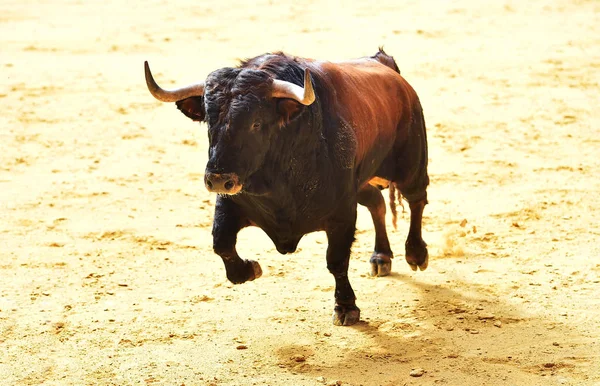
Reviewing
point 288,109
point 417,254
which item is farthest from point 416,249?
point 288,109

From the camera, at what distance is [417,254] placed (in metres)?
6.97

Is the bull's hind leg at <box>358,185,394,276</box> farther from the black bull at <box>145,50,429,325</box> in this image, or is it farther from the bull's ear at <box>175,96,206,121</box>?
the bull's ear at <box>175,96,206,121</box>

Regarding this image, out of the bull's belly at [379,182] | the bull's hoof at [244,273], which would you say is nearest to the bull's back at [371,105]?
the bull's belly at [379,182]

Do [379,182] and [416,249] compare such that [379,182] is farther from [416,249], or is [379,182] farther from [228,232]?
[228,232]

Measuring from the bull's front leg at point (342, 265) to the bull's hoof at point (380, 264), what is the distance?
997 mm

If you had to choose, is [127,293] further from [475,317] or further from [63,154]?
[63,154]

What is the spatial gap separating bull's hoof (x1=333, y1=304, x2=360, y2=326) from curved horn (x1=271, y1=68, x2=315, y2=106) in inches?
53.8

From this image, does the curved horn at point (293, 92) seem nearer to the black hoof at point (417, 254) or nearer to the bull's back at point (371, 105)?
the bull's back at point (371, 105)

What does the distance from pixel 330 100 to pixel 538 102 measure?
20.2 feet


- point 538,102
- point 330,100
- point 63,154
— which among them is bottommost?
point 63,154

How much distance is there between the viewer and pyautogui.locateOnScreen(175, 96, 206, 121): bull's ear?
5773mm

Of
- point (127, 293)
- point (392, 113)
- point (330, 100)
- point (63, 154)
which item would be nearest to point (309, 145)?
point (330, 100)

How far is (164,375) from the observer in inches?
209

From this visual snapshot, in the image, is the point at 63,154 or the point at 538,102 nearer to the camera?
the point at 63,154
